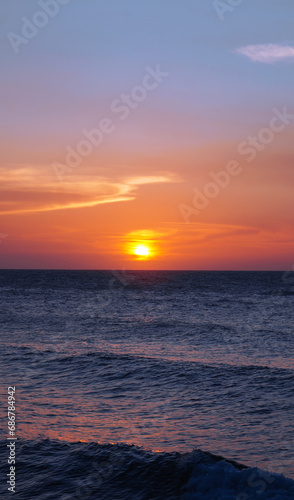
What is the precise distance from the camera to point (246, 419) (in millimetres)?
15508

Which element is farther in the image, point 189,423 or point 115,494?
point 189,423

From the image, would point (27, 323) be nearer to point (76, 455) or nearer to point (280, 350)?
Result: point (280, 350)

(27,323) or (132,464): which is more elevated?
(27,323)

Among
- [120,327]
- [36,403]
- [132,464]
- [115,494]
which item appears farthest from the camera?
[120,327]

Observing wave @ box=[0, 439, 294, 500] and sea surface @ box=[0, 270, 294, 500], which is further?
sea surface @ box=[0, 270, 294, 500]

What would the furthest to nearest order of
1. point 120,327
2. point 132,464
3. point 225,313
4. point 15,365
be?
1. point 225,313
2. point 120,327
3. point 15,365
4. point 132,464

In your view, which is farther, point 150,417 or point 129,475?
point 150,417

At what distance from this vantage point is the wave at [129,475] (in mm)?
10719

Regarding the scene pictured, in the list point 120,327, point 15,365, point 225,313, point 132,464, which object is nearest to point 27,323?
point 120,327

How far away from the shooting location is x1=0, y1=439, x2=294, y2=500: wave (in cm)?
1072

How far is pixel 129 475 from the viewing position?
11891 millimetres

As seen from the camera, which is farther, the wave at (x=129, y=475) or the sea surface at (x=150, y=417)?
the sea surface at (x=150, y=417)

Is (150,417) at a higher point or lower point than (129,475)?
higher

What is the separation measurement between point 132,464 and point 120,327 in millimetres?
27167
